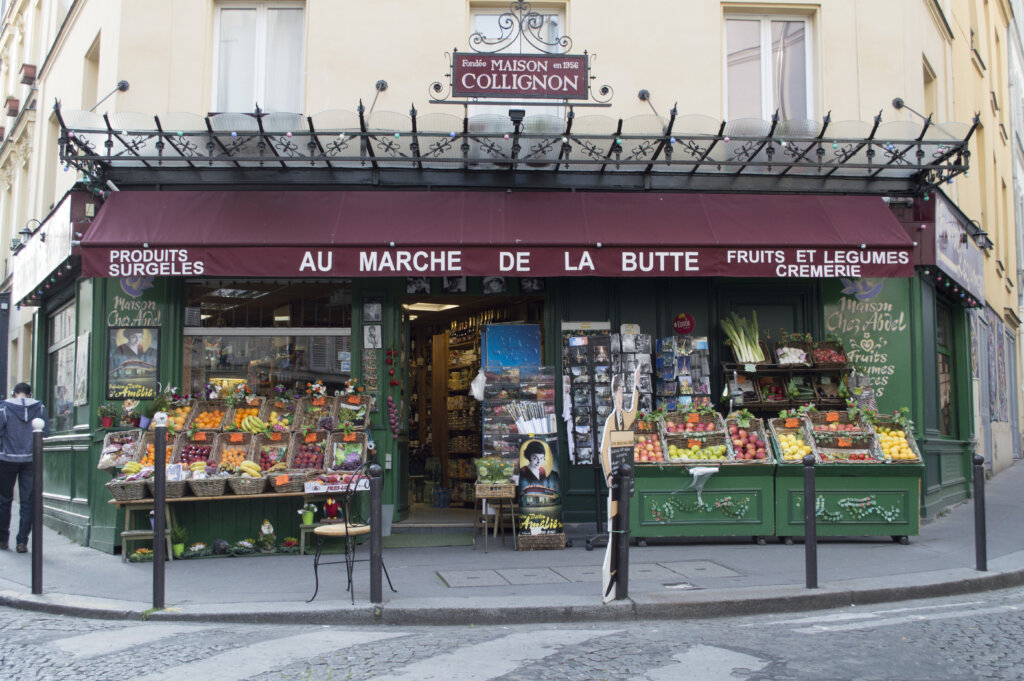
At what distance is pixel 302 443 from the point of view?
34.6 feet

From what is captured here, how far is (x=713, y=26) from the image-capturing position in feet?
38.8

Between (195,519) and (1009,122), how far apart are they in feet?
70.5

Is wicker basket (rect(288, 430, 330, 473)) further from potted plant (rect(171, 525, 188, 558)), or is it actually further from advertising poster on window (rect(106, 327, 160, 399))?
advertising poster on window (rect(106, 327, 160, 399))

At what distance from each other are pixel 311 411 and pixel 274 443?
0.58 metres

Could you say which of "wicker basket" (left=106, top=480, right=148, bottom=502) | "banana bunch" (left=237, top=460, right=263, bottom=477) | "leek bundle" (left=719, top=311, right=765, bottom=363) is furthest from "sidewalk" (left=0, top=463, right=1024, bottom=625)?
"leek bundle" (left=719, top=311, right=765, bottom=363)

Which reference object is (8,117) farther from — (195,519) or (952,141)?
(952,141)

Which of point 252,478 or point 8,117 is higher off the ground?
point 8,117

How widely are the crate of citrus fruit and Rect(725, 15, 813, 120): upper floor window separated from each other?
4131mm

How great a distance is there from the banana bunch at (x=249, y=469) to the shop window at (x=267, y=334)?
4.63ft

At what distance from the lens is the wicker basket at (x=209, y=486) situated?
986cm

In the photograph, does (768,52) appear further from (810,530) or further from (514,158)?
(810,530)

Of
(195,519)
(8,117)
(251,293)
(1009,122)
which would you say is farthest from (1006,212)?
(8,117)

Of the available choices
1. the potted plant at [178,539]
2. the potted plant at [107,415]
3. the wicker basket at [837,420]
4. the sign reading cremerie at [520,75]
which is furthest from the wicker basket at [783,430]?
the potted plant at [107,415]

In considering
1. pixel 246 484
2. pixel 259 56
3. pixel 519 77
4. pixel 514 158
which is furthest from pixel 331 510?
pixel 259 56
